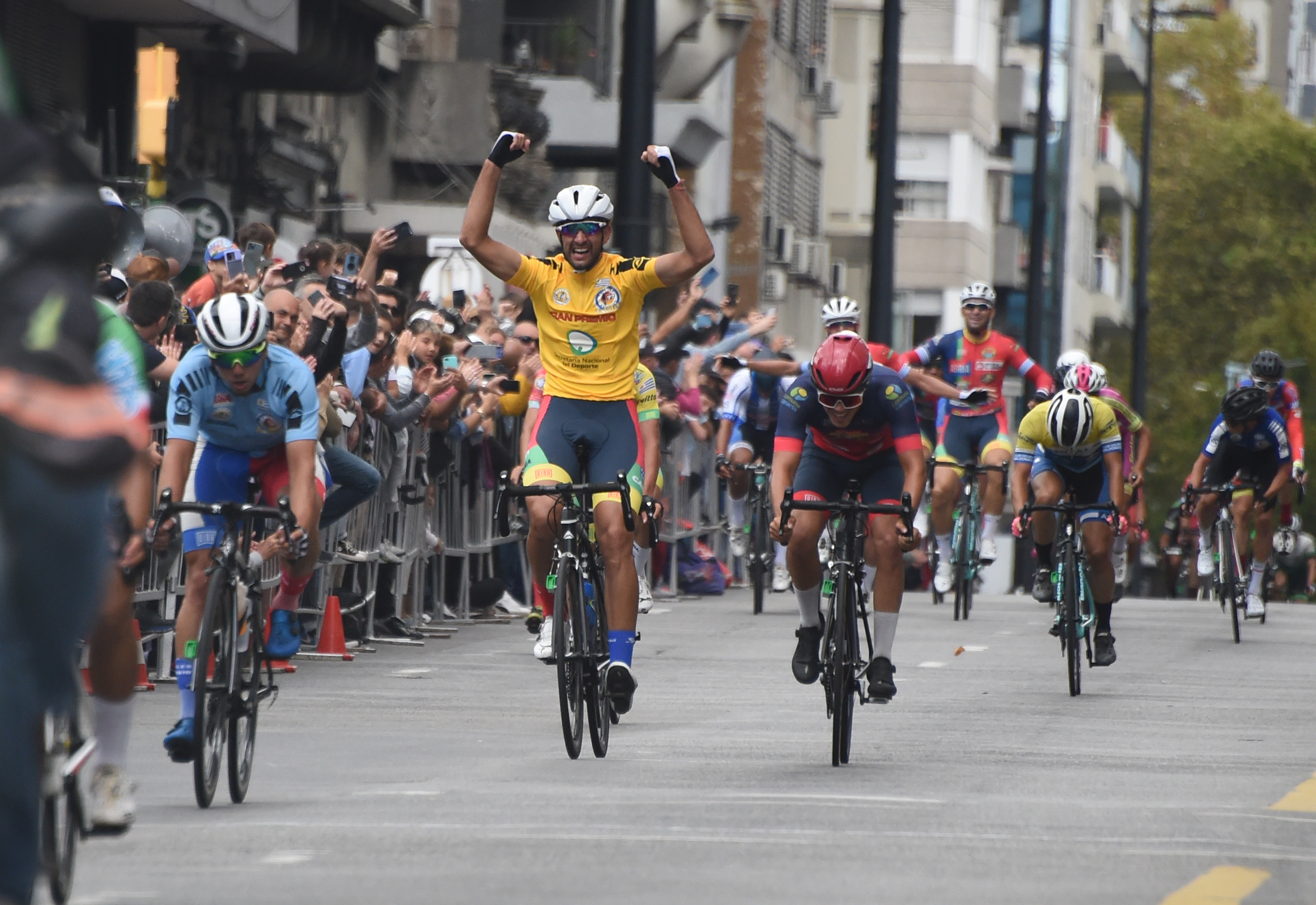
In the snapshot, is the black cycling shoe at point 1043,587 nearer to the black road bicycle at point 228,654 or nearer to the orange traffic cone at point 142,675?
the orange traffic cone at point 142,675

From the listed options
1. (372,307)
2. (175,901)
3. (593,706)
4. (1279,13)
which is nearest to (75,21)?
(372,307)

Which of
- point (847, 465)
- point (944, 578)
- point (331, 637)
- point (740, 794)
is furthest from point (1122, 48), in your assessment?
point (740, 794)

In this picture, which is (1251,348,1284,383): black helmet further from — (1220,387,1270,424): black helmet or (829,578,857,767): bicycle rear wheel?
(829,578,857,767): bicycle rear wheel

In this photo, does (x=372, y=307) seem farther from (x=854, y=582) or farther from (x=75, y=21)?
(x=75, y=21)

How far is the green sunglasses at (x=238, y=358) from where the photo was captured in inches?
383

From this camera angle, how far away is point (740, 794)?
9781mm

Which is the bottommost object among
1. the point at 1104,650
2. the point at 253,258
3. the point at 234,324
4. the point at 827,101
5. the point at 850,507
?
the point at 1104,650

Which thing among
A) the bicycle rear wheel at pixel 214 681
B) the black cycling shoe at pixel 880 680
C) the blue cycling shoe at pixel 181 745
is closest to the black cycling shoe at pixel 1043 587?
the black cycling shoe at pixel 880 680

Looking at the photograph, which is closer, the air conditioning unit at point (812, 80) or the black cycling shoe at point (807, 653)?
the black cycling shoe at point (807, 653)

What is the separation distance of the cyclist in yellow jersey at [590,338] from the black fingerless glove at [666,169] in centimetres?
1

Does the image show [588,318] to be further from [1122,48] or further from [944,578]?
[1122,48]

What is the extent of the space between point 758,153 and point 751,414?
89.9 feet

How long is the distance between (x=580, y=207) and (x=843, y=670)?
230 centimetres

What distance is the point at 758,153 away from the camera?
159ft
